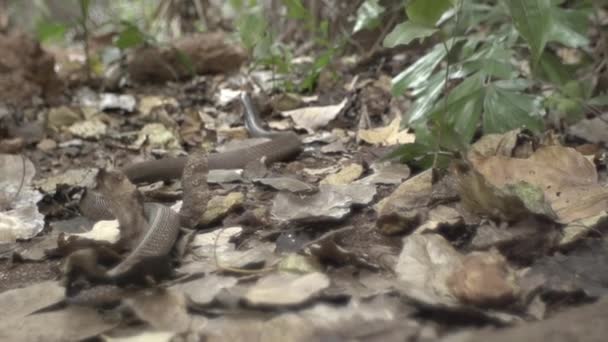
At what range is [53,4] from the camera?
8.05 metres

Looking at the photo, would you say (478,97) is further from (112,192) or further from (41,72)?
(41,72)

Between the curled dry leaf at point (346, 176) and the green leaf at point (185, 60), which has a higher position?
the curled dry leaf at point (346, 176)

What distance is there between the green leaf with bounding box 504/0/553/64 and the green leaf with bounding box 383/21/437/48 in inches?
9.0

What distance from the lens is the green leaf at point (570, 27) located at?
7.32ft

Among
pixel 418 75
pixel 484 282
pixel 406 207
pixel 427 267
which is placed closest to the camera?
pixel 484 282

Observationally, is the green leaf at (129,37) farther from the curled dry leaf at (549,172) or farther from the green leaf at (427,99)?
the curled dry leaf at (549,172)

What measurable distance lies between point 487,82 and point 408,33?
595mm

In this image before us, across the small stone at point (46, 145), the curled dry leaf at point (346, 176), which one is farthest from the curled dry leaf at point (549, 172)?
the small stone at point (46, 145)

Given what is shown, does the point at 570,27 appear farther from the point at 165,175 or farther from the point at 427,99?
the point at 165,175

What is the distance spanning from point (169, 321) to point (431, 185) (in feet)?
3.01

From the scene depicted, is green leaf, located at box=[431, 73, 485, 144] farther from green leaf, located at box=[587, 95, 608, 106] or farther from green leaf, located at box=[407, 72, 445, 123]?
green leaf, located at box=[587, 95, 608, 106]

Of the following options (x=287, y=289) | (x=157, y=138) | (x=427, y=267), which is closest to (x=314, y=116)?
(x=157, y=138)

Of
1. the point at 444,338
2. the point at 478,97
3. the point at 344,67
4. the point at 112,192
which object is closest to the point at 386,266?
the point at 444,338

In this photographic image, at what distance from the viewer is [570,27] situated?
7.45ft
